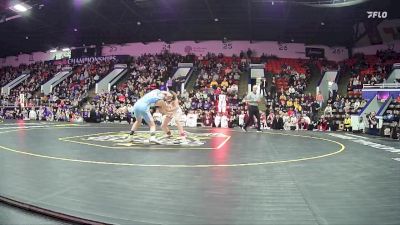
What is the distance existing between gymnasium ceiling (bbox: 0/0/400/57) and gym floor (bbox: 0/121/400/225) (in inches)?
510

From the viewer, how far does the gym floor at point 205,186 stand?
9.64 ft

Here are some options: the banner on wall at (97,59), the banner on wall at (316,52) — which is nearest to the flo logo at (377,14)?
the banner on wall at (316,52)

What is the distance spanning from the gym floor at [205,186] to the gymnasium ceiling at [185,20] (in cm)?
1296

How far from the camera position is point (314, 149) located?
7.61 m

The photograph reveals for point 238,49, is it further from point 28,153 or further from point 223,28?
point 28,153

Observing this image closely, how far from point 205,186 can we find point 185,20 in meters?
21.8

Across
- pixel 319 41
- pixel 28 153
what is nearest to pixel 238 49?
pixel 319 41

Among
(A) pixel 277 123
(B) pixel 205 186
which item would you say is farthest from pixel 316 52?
(B) pixel 205 186

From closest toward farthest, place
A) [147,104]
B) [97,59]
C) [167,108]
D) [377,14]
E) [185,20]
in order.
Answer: [147,104] → [167,108] → [377,14] → [185,20] → [97,59]

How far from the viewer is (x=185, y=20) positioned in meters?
24.6

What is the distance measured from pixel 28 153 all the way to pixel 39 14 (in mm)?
19724

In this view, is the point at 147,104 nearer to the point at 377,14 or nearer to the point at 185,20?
the point at 185,20

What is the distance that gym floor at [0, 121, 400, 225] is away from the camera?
9.64ft

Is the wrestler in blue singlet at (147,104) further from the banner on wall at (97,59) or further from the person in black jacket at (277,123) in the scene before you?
the banner on wall at (97,59)
